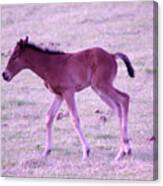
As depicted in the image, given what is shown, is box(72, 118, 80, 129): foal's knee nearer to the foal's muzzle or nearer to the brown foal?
the brown foal

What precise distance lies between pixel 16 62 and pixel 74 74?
0.81 ft

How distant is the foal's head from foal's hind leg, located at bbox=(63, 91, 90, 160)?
Result: 229mm

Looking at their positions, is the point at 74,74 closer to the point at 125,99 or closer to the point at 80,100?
the point at 80,100

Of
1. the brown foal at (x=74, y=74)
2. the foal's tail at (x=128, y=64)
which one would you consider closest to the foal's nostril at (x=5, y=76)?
the brown foal at (x=74, y=74)

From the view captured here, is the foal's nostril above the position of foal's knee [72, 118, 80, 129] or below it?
above

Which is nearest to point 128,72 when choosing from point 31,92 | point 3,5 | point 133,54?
point 133,54

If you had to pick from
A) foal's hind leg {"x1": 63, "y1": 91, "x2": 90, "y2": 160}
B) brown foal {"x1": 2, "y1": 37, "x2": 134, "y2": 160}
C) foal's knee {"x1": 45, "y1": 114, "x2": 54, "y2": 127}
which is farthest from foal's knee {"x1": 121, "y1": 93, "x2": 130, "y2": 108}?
foal's knee {"x1": 45, "y1": 114, "x2": 54, "y2": 127}

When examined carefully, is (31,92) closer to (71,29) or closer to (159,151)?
(71,29)

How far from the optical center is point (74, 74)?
2555 mm

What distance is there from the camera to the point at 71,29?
254 cm

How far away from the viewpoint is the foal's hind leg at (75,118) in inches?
99.0

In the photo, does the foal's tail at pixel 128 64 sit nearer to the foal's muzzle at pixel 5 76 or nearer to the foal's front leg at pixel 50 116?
the foal's front leg at pixel 50 116

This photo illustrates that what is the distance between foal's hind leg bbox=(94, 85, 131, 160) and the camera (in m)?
2.48

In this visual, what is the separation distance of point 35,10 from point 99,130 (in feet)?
1.81
